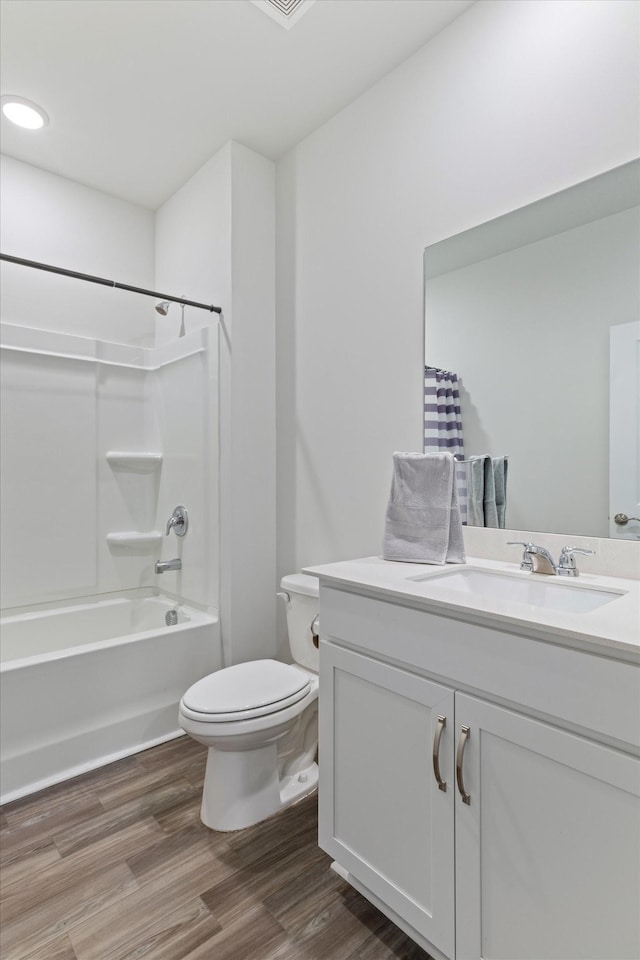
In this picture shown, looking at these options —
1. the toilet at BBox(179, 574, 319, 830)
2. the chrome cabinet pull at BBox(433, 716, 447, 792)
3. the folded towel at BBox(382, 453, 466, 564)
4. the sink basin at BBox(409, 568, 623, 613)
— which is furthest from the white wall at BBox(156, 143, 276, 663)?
the chrome cabinet pull at BBox(433, 716, 447, 792)

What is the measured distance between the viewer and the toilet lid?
1565 millimetres

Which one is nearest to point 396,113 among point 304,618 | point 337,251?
point 337,251

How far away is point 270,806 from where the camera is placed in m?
1.70

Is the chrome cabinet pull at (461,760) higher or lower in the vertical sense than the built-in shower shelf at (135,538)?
lower

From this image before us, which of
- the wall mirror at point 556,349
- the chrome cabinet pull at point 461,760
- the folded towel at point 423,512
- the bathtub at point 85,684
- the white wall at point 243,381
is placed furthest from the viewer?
the white wall at point 243,381

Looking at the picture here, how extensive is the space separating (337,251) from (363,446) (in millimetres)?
852

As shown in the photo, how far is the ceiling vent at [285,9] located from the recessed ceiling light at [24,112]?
3.60 feet

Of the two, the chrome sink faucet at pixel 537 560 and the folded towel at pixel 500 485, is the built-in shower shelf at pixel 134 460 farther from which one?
the chrome sink faucet at pixel 537 560

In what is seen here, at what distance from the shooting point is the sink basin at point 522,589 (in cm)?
120

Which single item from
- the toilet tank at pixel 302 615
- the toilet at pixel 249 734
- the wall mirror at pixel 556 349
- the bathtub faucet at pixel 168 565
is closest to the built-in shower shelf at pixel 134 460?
the bathtub faucet at pixel 168 565

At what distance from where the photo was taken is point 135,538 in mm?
2750

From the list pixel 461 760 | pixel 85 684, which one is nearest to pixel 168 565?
pixel 85 684

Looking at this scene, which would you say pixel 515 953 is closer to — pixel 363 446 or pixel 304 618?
pixel 304 618

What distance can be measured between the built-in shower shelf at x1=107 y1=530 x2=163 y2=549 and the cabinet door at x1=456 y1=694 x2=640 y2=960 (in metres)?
2.15
